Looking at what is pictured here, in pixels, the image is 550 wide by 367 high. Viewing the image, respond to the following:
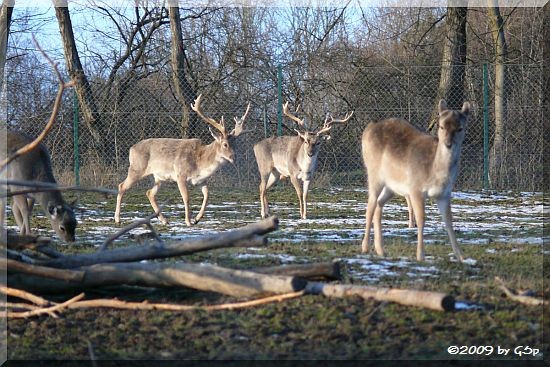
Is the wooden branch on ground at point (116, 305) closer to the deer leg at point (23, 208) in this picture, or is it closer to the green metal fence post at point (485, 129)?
the deer leg at point (23, 208)

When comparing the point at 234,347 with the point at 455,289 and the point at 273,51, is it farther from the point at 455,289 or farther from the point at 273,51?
the point at 273,51

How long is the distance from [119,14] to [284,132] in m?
6.64

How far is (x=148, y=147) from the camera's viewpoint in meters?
15.0

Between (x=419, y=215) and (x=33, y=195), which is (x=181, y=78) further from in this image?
(x=419, y=215)

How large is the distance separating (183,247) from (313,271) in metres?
1.02

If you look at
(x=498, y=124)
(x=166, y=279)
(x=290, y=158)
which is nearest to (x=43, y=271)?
(x=166, y=279)

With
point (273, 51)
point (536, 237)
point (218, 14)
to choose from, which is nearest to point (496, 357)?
point (536, 237)

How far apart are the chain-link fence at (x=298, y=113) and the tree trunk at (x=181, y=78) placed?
0.13 metres

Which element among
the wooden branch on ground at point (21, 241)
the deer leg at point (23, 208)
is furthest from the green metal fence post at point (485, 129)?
the wooden branch on ground at point (21, 241)

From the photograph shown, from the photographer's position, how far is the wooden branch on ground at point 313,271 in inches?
240

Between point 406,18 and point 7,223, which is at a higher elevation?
point 406,18

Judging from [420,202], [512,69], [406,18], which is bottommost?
[420,202]

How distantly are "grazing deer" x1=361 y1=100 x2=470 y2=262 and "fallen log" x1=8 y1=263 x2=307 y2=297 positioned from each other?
2.98m

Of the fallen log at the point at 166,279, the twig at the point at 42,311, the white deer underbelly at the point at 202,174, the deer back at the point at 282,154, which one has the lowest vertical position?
the twig at the point at 42,311
